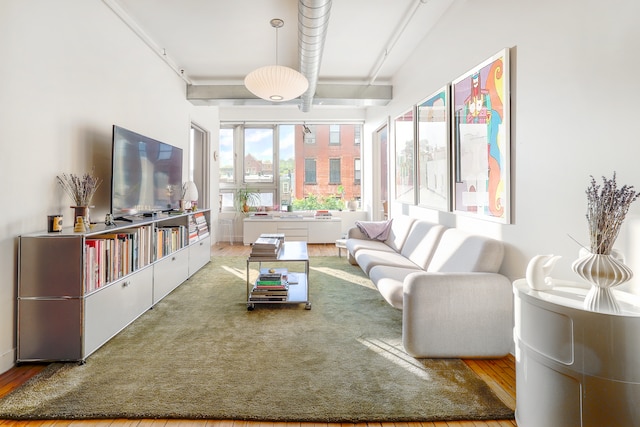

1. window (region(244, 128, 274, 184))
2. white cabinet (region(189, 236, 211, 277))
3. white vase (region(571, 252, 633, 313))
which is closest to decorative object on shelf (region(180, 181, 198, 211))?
white cabinet (region(189, 236, 211, 277))

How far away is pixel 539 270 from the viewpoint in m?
1.50

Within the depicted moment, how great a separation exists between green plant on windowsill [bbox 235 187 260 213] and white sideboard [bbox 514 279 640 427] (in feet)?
20.4

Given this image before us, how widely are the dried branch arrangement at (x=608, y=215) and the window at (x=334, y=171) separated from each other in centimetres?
634

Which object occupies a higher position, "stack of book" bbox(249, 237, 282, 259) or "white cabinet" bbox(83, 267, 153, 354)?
"stack of book" bbox(249, 237, 282, 259)

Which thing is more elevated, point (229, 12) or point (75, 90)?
point (229, 12)

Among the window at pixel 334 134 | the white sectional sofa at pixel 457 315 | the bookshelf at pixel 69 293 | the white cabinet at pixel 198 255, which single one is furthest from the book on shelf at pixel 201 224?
the window at pixel 334 134

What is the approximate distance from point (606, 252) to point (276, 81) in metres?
2.84

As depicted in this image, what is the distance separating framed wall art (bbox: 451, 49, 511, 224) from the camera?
2.32 m

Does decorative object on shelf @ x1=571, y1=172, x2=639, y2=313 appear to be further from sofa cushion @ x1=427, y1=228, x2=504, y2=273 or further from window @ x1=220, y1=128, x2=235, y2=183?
window @ x1=220, y1=128, x2=235, y2=183

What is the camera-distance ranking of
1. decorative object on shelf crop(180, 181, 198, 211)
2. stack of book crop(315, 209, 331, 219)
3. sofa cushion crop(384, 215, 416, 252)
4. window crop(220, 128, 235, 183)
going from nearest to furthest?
sofa cushion crop(384, 215, 416, 252) → decorative object on shelf crop(180, 181, 198, 211) → stack of book crop(315, 209, 331, 219) → window crop(220, 128, 235, 183)

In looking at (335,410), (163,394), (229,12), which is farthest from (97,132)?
(335,410)

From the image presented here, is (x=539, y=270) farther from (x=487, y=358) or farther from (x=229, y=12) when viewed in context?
(x=229, y=12)

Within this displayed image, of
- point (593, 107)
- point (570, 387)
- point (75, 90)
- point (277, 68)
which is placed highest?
point (277, 68)

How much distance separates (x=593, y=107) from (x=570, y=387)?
4.26ft
